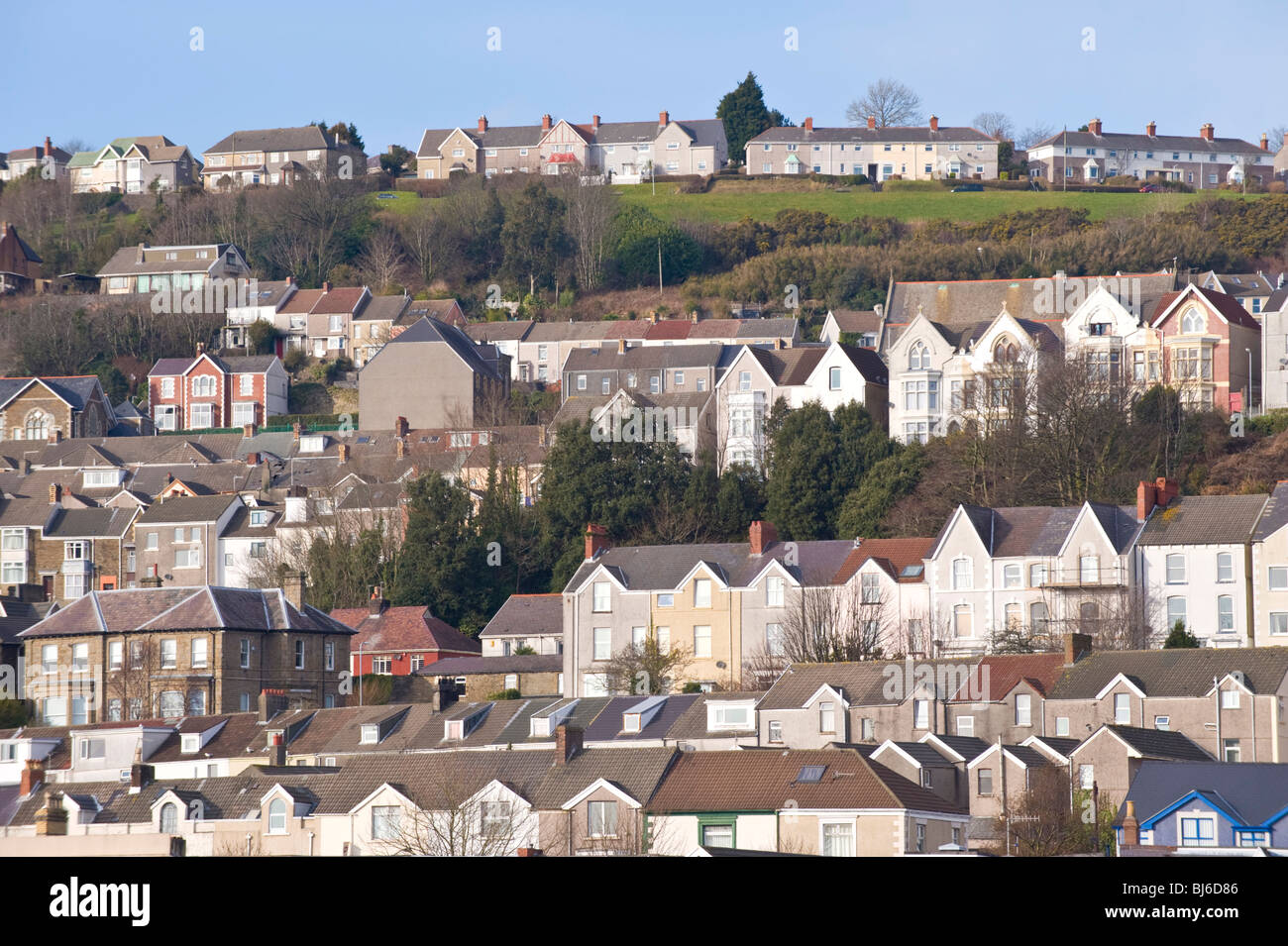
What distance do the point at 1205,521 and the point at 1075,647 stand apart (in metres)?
7.52

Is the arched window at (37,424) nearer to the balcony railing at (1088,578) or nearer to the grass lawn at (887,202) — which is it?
the grass lawn at (887,202)

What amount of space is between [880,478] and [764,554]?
217 inches

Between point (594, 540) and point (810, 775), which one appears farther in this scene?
point (594, 540)

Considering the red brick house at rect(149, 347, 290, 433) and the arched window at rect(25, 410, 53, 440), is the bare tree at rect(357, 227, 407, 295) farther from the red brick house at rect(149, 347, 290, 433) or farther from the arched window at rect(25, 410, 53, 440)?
the arched window at rect(25, 410, 53, 440)

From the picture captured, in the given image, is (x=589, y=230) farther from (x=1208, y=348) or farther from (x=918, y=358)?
(x=1208, y=348)

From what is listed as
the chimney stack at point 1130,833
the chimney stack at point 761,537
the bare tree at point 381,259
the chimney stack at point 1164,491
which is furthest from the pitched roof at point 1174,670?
the bare tree at point 381,259

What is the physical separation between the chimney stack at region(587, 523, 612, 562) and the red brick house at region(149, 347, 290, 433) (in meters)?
31.5

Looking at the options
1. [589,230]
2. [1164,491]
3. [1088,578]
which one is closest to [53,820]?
[1088,578]

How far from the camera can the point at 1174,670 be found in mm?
42031

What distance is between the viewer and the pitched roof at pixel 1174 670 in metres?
41.0

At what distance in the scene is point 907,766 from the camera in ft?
123

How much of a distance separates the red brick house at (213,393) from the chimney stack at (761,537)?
37.0 metres

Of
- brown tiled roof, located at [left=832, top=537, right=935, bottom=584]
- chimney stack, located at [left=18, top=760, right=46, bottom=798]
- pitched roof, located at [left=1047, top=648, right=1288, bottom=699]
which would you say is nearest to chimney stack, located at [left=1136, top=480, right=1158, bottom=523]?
brown tiled roof, located at [left=832, top=537, right=935, bottom=584]
